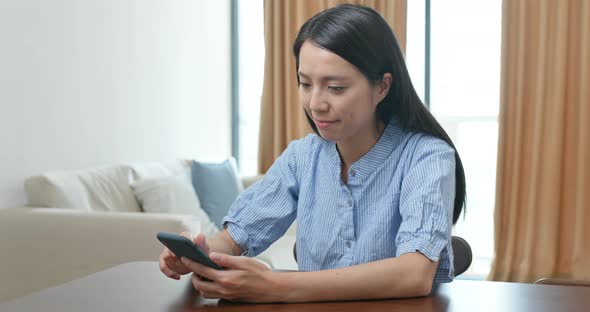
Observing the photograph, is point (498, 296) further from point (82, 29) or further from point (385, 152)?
point (82, 29)

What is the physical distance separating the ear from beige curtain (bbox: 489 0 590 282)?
11.5ft

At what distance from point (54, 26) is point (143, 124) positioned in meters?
0.98

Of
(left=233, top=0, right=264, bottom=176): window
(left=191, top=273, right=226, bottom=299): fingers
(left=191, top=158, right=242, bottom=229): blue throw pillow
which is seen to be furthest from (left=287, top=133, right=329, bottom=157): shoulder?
(left=233, top=0, right=264, bottom=176): window

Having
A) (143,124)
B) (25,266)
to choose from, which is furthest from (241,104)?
(25,266)

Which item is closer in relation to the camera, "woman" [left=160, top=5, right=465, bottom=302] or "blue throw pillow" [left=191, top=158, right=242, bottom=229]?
"woman" [left=160, top=5, right=465, bottom=302]

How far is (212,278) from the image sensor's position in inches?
46.6

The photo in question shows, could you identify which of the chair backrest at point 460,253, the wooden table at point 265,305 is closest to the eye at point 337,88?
the wooden table at point 265,305

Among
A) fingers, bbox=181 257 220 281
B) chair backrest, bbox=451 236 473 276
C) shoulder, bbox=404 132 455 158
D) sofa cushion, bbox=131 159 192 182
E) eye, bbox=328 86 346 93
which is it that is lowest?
sofa cushion, bbox=131 159 192 182

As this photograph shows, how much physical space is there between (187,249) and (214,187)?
9.98 ft

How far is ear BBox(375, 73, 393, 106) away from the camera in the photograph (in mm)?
1467

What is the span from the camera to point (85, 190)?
127 inches

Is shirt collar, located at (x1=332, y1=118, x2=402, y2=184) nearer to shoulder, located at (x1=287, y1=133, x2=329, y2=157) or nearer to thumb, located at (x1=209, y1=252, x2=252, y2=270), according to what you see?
shoulder, located at (x1=287, y1=133, x2=329, y2=157)

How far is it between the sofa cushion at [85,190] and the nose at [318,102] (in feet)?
6.35

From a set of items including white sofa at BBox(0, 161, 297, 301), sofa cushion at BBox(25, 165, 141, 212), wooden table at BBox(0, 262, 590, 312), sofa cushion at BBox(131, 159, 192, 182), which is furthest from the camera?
sofa cushion at BBox(131, 159, 192, 182)
